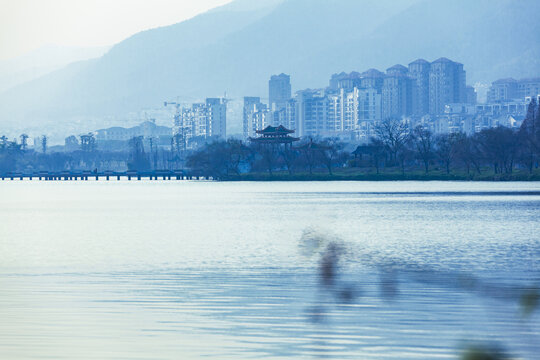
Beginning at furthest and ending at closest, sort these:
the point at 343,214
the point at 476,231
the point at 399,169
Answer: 1. the point at 399,169
2. the point at 343,214
3. the point at 476,231

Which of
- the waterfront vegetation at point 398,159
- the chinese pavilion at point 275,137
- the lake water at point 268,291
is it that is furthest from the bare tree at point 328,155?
the lake water at point 268,291

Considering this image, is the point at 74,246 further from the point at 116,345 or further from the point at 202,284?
the point at 116,345

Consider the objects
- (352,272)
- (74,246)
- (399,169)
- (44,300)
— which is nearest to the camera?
(44,300)

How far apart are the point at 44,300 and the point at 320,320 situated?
19.4 feet

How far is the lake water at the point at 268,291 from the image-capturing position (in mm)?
13312

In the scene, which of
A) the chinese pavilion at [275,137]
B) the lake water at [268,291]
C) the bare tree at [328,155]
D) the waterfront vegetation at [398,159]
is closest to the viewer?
the lake water at [268,291]

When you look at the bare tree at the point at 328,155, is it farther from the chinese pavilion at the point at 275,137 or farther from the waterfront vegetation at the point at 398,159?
the chinese pavilion at the point at 275,137

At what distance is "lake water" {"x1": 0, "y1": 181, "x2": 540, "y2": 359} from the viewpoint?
43.7ft

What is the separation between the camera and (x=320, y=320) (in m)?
15.2

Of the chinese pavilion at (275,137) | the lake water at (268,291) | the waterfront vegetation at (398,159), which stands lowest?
the lake water at (268,291)

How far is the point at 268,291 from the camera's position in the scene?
19078 mm

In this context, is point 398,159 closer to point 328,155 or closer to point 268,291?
point 328,155

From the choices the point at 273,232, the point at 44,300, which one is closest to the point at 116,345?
the point at 44,300

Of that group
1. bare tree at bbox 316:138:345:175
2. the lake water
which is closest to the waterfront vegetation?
bare tree at bbox 316:138:345:175
